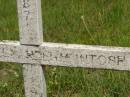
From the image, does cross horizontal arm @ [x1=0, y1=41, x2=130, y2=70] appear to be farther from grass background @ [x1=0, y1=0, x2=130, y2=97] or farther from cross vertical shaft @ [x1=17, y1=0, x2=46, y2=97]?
grass background @ [x1=0, y1=0, x2=130, y2=97]

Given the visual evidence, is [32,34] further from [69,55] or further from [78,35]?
[78,35]

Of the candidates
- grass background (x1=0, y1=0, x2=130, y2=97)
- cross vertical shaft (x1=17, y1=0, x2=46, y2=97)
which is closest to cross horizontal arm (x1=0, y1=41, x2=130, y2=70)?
cross vertical shaft (x1=17, y1=0, x2=46, y2=97)

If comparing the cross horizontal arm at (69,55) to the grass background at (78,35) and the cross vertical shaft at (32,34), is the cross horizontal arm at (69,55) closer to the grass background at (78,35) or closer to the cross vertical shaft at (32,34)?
the cross vertical shaft at (32,34)

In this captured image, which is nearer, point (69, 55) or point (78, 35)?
point (69, 55)

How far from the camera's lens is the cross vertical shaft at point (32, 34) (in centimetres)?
309

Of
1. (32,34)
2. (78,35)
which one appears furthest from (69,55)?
(78,35)

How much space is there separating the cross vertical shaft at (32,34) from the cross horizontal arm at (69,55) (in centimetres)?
5

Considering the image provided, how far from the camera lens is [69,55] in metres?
3.10

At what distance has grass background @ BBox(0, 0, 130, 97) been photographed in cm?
374

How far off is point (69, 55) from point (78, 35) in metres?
1.52

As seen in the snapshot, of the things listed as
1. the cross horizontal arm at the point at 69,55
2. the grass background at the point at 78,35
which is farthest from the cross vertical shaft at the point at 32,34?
the grass background at the point at 78,35

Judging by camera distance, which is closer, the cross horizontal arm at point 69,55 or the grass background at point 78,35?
the cross horizontal arm at point 69,55

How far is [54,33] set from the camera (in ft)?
16.3

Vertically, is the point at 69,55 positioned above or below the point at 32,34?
below
